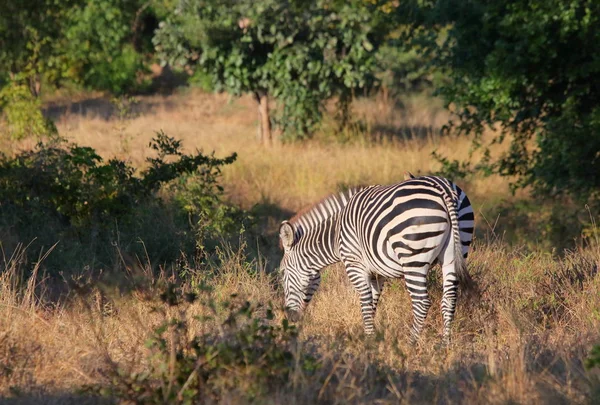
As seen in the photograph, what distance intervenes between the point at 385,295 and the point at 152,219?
13.4 feet

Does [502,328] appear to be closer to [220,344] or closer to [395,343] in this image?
[395,343]

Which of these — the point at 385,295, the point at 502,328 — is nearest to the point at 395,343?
the point at 502,328

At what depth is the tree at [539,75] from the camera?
10398mm

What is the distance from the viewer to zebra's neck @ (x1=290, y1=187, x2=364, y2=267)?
7129mm

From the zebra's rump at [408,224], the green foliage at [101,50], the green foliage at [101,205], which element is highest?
the zebra's rump at [408,224]

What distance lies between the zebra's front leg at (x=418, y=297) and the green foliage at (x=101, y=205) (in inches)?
153

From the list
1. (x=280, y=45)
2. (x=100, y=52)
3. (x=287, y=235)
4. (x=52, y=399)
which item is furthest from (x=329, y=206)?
(x=100, y=52)

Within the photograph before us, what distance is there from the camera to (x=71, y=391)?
4.78 meters

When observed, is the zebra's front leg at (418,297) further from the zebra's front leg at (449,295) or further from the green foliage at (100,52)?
the green foliage at (100,52)

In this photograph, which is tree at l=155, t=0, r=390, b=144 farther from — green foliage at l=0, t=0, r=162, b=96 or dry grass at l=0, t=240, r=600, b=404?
green foliage at l=0, t=0, r=162, b=96

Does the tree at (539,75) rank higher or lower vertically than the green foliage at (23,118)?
higher

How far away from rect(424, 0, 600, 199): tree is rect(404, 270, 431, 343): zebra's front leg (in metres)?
5.41

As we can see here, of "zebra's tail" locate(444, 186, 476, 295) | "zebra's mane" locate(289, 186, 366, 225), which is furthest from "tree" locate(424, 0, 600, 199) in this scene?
"zebra's tail" locate(444, 186, 476, 295)

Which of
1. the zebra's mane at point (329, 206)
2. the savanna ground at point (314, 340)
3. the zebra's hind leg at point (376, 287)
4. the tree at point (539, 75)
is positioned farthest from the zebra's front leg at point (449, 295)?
the tree at point (539, 75)
